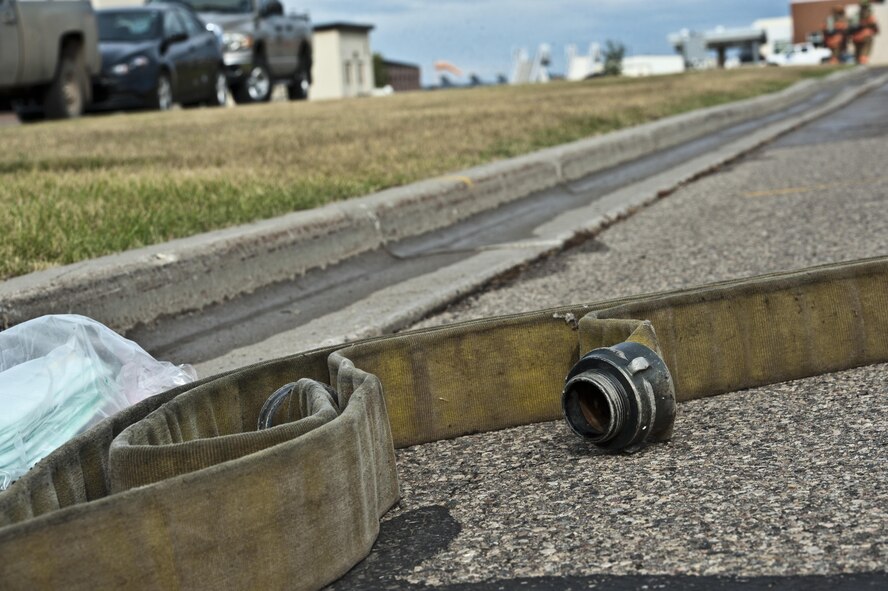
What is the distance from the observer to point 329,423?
212 centimetres

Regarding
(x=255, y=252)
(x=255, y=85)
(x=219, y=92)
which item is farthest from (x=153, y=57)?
(x=255, y=252)

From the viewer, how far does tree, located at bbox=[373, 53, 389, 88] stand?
360 feet

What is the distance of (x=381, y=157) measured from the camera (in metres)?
7.88

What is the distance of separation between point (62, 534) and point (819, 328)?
210cm

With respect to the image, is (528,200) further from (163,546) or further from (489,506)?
(163,546)

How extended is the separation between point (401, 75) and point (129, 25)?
349ft

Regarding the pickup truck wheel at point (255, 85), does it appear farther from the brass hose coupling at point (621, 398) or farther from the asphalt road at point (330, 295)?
the brass hose coupling at point (621, 398)

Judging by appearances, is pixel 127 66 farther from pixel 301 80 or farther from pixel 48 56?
pixel 301 80

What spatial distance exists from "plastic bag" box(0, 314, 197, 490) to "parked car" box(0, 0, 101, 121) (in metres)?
10.1

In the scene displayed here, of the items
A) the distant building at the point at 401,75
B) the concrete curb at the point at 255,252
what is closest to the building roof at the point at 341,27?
the distant building at the point at 401,75

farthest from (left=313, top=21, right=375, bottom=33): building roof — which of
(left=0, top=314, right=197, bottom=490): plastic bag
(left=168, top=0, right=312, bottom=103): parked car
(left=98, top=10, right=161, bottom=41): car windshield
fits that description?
(left=0, top=314, right=197, bottom=490): plastic bag

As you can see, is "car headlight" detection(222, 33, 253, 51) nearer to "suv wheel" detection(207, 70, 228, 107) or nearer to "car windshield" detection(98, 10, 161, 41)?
"suv wheel" detection(207, 70, 228, 107)

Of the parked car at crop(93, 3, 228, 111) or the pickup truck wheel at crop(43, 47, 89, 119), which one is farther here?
the parked car at crop(93, 3, 228, 111)

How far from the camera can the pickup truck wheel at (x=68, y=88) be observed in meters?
14.5
